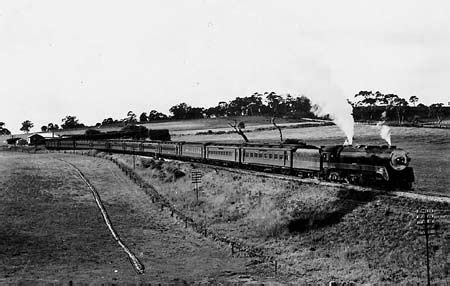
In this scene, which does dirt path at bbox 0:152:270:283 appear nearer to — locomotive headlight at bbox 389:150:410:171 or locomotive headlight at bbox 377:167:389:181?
locomotive headlight at bbox 377:167:389:181

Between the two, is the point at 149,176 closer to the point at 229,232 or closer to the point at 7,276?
the point at 229,232

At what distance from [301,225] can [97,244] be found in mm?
11514

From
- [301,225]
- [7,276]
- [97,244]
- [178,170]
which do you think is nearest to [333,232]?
[301,225]

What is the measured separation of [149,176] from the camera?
179ft

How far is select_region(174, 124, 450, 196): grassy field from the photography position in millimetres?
38750

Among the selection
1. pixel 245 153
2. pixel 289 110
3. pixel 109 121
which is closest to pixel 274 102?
pixel 289 110

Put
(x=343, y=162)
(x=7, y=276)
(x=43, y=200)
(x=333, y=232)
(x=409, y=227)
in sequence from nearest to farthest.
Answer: (x=7, y=276), (x=409, y=227), (x=333, y=232), (x=343, y=162), (x=43, y=200)

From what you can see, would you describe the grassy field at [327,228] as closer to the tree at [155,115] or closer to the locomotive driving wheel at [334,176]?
the locomotive driving wheel at [334,176]

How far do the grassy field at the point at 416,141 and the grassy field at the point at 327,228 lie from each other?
288 inches

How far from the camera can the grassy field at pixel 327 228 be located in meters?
22.1

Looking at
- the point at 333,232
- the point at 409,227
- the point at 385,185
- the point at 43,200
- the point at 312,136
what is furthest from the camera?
the point at 312,136

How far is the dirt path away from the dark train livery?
917cm

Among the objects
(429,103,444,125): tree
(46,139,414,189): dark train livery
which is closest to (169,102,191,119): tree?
(429,103,444,125): tree

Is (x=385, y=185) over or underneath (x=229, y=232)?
over
